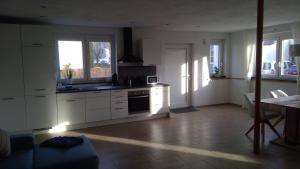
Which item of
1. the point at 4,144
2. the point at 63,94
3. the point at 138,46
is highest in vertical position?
the point at 138,46

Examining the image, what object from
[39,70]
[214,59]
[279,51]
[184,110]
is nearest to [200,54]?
[214,59]

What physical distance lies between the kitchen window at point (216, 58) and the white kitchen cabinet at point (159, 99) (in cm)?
245

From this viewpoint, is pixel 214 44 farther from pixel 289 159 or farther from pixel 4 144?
pixel 4 144

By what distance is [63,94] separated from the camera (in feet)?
17.0

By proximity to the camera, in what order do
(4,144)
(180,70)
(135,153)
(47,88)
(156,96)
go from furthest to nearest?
(180,70), (156,96), (47,88), (135,153), (4,144)

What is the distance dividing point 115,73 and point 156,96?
1.25m

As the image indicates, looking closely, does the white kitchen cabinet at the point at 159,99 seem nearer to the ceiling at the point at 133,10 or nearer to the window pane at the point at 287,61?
the ceiling at the point at 133,10

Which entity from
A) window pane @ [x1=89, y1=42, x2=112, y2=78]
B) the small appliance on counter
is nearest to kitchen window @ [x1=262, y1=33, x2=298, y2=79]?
the small appliance on counter

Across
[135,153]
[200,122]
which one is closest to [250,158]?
[135,153]

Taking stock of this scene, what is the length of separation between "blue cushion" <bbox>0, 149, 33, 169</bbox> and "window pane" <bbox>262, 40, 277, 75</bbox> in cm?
631

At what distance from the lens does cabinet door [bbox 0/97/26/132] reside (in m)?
4.71

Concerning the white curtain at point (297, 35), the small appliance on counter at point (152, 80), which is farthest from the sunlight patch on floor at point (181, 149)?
the white curtain at point (297, 35)

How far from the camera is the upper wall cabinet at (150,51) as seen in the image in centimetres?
625

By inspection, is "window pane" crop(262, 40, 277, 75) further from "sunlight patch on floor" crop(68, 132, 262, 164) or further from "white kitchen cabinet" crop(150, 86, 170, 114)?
"sunlight patch on floor" crop(68, 132, 262, 164)
